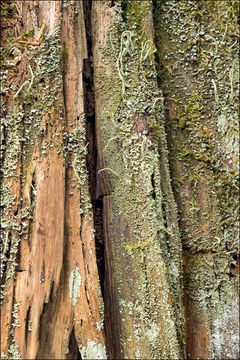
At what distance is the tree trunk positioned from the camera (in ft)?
4.98

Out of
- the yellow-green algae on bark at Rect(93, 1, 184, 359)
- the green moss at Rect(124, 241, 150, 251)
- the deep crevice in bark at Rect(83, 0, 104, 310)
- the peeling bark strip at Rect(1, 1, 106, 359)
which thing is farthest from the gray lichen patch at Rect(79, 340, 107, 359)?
the green moss at Rect(124, 241, 150, 251)

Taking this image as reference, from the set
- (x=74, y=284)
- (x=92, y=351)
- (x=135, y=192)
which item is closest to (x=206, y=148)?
(x=135, y=192)

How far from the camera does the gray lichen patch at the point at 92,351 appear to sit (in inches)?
58.2

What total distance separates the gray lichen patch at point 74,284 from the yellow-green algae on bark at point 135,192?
0.15 meters

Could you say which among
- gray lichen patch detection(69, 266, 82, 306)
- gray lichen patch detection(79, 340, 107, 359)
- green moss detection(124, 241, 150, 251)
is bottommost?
gray lichen patch detection(79, 340, 107, 359)

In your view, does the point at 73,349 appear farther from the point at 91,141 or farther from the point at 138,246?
the point at 91,141

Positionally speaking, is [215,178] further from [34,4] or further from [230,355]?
[34,4]

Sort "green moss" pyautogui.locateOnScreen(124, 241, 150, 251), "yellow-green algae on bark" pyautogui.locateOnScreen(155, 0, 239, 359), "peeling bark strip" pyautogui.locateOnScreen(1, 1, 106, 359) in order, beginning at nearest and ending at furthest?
"peeling bark strip" pyautogui.locateOnScreen(1, 1, 106, 359) → "green moss" pyautogui.locateOnScreen(124, 241, 150, 251) → "yellow-green algae on bark" pyautogui.locateOnScreen(155, 0, 239, 359)

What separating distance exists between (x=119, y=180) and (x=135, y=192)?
8 centimetres

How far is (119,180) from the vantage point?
170 centimetres

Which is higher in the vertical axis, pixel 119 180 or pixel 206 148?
pixel 206 148

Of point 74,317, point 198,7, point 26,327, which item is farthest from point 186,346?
point 198,7

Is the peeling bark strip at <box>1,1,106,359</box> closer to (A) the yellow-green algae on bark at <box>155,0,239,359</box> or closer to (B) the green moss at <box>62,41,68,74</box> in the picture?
(B) the green moss at <box>62,41,68,74</box>

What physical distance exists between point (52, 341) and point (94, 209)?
53 cm
